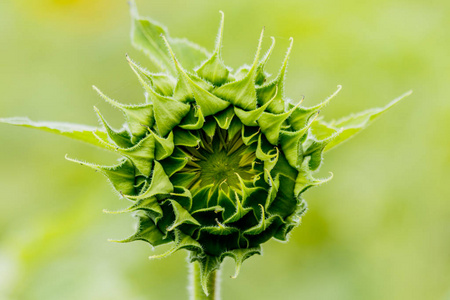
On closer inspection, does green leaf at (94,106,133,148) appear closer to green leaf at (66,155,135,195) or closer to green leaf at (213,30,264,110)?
green leaf at (66,155,135,195)

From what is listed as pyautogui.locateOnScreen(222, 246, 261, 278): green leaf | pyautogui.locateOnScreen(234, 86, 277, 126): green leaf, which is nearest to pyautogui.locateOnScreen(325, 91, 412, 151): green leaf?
pyautogui.locateOnScreen(234, 86, 277, 126): green leaf

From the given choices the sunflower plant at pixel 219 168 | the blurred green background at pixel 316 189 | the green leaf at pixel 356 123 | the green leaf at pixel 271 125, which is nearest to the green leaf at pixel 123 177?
the sunflower plant at pixel 219 168

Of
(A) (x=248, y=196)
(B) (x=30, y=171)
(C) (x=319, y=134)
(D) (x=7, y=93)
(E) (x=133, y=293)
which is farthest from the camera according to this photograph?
(D) (x=7, y=93)

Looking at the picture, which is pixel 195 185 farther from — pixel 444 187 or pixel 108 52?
pixel 108 52

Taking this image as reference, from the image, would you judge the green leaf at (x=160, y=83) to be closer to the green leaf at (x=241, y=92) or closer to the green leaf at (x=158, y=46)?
the green leaf at (x=241, y=92)

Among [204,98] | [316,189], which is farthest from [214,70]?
[316,189]

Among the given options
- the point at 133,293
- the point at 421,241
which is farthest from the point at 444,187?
the point at 133,293
